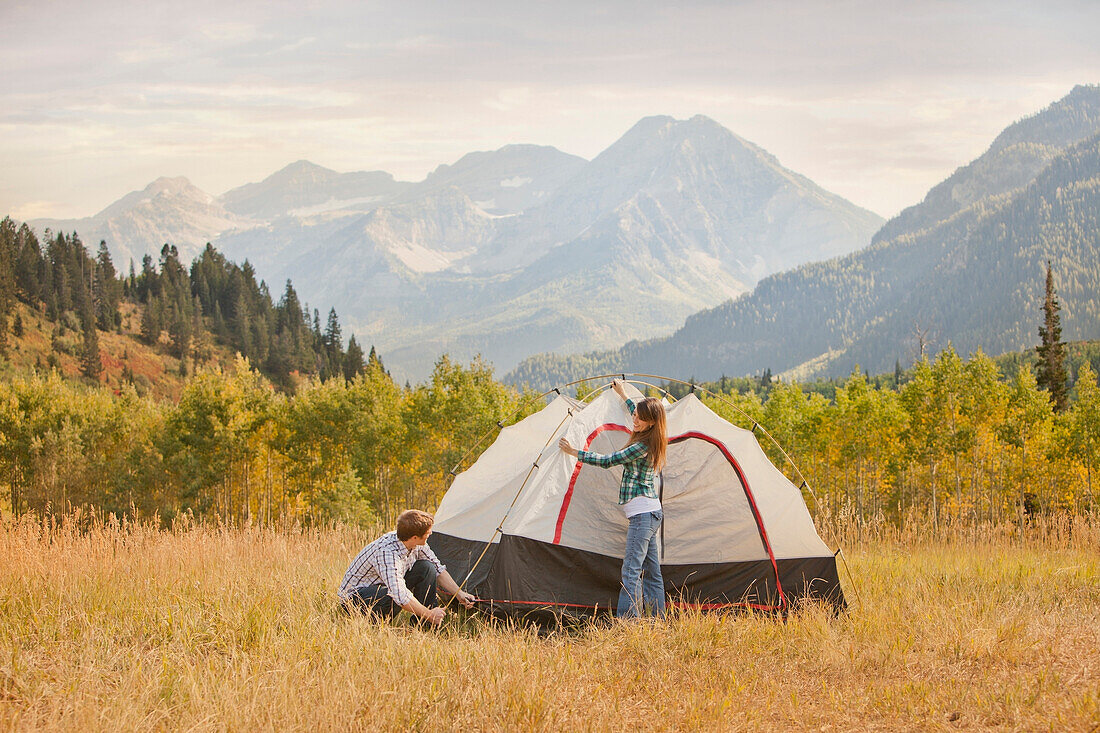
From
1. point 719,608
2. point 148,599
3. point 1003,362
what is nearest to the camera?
point 148,599

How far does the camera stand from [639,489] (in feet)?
27.8

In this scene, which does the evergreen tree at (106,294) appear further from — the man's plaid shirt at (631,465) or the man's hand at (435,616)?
the man's plaid shirt at (631,465)

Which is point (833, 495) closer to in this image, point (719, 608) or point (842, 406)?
point (842, 406)

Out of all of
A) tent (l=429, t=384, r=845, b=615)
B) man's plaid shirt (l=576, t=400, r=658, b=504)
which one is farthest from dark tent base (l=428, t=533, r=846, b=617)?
man's plaid shirt (l=576, t=400, r=658, b=504)

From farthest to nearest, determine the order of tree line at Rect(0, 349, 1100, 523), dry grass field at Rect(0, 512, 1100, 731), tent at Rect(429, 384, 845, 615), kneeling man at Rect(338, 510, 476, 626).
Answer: tree line at Rect(0, 349, 1100, 523)
tent at Rect(429, 384, 845, 615)
kneeling man at Rect(338, 510, 476, 626)
dry grass field at Rect(0, 512, 1100, 731)

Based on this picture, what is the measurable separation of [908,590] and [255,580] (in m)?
7.45

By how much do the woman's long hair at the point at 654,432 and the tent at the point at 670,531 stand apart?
51.0 inches

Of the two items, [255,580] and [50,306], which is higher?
[50,306]

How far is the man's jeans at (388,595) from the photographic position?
8.12m

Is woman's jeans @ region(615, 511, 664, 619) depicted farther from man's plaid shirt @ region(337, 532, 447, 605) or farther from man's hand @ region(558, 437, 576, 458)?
man's plaid shirt @ region(337, 532, 447, 605)

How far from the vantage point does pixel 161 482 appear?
55.9 metres

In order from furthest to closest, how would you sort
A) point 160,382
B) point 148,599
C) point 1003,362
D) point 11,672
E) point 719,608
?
point 1003,362, point 160,382, point 719,608, point 148,599, point 11,672

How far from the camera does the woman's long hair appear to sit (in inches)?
330

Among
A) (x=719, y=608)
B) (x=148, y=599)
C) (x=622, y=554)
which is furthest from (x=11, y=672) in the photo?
(x=719, y=608)
